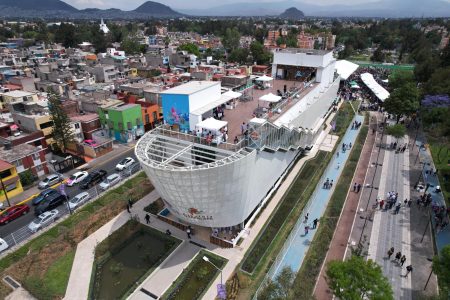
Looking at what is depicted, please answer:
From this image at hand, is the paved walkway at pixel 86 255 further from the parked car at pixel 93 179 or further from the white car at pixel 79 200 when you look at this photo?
the parked car at pixel 93 179

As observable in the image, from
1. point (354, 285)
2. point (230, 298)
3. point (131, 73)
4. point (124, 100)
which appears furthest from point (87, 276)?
point (131, 73)

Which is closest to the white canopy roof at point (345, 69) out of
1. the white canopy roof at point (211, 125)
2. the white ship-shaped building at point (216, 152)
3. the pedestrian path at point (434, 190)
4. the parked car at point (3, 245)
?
the pedestrian path at point (434, 190)

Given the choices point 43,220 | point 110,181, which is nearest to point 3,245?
point 43,220

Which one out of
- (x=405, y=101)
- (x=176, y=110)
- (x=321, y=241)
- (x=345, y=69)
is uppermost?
(x=176, y=110)

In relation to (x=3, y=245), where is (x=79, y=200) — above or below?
above

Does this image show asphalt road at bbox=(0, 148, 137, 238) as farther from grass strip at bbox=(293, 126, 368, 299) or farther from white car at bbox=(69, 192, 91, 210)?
grass strip at bbox=(293, 126, 368, 299)

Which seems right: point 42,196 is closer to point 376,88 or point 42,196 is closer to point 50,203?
point 50,203
